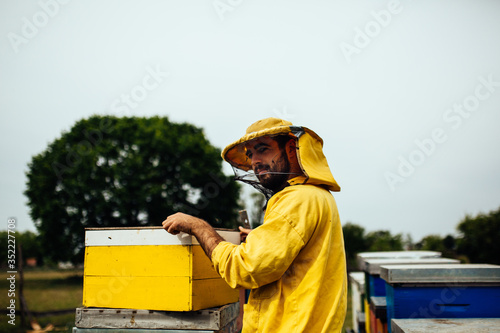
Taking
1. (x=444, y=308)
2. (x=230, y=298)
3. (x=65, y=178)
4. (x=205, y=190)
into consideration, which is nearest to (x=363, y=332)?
(x=444, y=308)

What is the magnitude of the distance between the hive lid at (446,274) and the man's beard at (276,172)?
1472 millimetres

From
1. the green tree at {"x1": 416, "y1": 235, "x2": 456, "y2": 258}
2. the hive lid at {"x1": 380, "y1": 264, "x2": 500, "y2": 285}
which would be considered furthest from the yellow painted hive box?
the green tree at {"x1": 416, "y1": 235, "x2": 456, "y2": 258}

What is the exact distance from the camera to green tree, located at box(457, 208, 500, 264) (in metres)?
8.38

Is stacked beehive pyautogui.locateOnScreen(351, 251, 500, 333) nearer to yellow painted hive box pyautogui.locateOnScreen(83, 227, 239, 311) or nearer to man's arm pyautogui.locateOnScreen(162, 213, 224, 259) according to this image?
yellow painted hive box pyautogui.locateOnScreen(83, 227, 239, 311)

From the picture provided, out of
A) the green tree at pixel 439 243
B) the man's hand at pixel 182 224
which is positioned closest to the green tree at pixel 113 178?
the green tree at pixel 439 243

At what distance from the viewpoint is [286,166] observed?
81.5 inches

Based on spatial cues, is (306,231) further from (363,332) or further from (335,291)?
(363,332)

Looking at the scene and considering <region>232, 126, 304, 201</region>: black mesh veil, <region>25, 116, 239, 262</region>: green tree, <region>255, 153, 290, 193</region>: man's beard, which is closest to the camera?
<region>255, 153, 290, 193</region>: man's beard

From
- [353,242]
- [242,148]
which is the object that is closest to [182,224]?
[242,148]

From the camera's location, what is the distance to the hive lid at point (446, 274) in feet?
8.95

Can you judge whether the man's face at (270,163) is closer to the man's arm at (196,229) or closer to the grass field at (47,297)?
the man's arm at (196,229)

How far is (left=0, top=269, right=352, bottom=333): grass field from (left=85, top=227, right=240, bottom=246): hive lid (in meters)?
5.46

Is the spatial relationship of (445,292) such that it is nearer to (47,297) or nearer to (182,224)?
(182,224)

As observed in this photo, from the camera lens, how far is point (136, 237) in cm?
225
